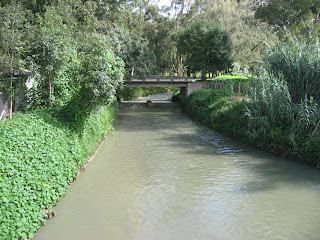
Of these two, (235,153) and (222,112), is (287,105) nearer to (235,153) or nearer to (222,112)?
(235,153)

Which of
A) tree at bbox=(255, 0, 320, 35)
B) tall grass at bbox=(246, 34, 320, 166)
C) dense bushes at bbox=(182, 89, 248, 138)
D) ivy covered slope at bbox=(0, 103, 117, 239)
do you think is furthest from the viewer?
tree at bbox=(255, 0, 320, 35)

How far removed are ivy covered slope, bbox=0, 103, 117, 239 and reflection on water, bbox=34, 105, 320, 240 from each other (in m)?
0.68

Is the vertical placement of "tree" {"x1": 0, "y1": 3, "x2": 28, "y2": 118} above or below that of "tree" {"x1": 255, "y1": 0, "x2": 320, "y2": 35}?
below

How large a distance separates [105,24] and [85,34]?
576 centimetres

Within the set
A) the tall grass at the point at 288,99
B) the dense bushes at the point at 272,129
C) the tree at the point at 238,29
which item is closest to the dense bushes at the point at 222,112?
the dense bushes at the point at 272,129

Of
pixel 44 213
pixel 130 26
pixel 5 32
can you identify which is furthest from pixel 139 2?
pixel 44 213

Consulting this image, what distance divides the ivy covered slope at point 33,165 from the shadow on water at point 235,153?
6.32m

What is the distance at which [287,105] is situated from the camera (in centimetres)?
1706

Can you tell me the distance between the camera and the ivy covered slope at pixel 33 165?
7.80 meters

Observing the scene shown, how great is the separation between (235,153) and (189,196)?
6.56 metres

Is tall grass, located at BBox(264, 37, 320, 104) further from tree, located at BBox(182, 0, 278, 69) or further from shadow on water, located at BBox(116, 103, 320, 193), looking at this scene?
tree, located at BBox(182, 0, 278, 69)

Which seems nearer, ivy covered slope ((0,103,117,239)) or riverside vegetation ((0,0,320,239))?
ivy covered slope ((0,103,117,239))

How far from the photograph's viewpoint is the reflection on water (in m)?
9.14

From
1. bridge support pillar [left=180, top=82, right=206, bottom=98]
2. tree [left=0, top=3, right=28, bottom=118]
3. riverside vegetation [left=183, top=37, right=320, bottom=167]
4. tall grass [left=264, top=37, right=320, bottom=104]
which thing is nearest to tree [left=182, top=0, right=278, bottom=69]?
bridge support pillar [left=180, top=82, right=206, bottom=98]
